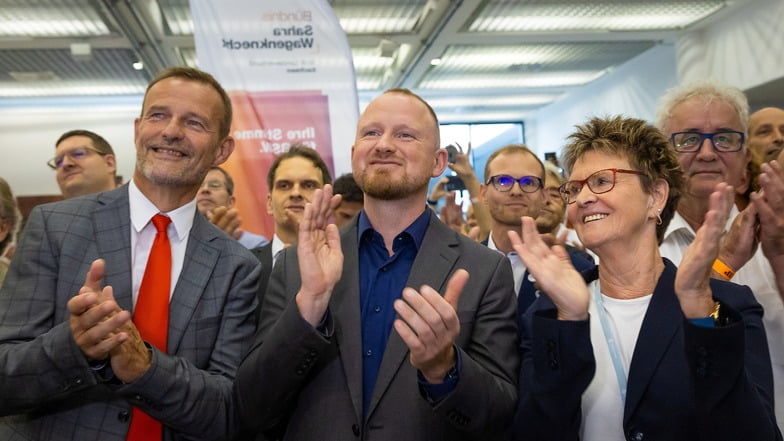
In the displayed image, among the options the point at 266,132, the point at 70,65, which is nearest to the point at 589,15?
the point at 266,132

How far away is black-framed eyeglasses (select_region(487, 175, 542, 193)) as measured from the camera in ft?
10.8

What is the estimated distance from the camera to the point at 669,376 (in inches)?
66.1

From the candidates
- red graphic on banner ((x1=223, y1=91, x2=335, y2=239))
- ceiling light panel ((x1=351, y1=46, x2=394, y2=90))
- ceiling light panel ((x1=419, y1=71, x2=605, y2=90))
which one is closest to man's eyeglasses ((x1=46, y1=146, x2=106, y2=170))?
red graphic on banner ((x1=223, y1=91, x2=335, y2=239))

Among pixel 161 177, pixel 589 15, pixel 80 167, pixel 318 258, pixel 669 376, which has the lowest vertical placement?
pixel 669 376

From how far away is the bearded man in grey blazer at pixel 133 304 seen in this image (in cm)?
166

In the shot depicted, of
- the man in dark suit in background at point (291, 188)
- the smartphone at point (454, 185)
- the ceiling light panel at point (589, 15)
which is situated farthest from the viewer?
the ceiling light panel at point (589, 15)

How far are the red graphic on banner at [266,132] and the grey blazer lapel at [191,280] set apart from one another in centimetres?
230

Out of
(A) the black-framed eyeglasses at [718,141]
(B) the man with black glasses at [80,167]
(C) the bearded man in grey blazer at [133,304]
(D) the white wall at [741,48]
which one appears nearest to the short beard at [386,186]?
(C) the bearded man in grey blazer at [133,304]

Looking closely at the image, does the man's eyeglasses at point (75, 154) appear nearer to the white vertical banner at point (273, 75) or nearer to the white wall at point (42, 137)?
the white vertical banner at point (273, 75)

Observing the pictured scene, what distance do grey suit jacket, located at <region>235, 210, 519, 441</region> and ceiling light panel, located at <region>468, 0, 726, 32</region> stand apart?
19.9ft

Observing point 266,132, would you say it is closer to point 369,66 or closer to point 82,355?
point 82,355

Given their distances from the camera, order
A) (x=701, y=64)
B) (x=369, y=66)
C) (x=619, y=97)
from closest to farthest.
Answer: (x=701, y=64) < (x=369, y=66) < (x=619, y=97)

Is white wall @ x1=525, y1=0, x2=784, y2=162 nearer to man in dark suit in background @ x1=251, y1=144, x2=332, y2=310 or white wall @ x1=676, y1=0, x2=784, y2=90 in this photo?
white wall @ x1=676, y1=0, x2=784, y2=90

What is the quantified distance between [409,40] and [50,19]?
442cm
